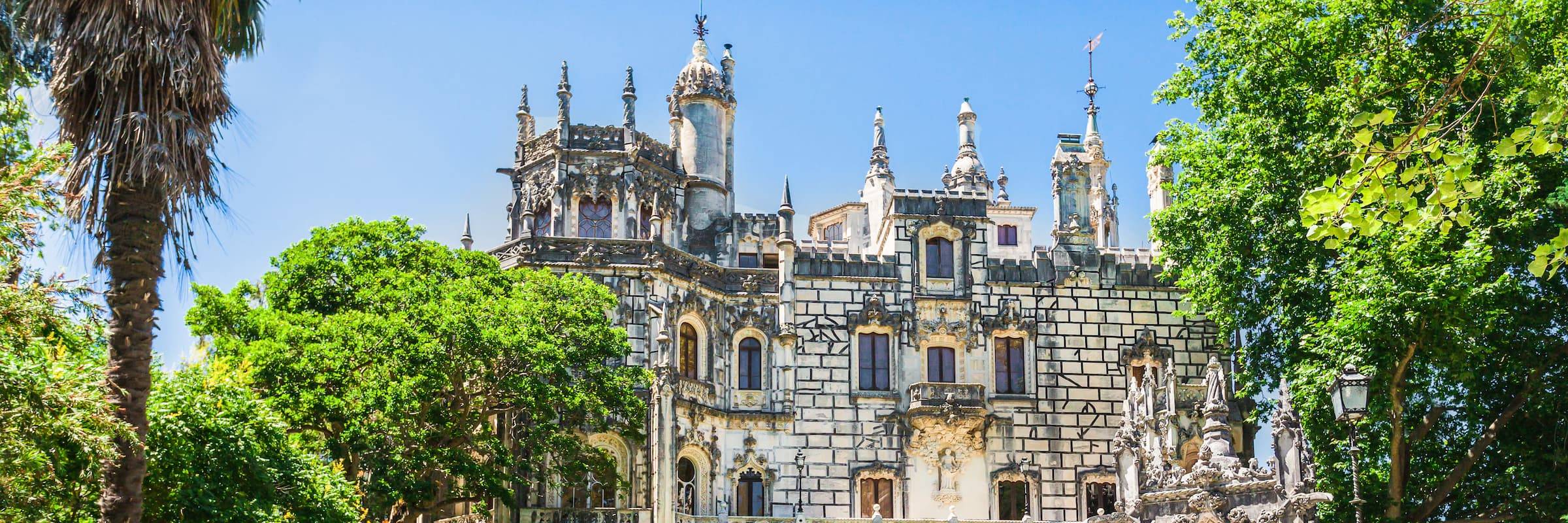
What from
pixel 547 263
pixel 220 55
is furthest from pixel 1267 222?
pixel 220 55

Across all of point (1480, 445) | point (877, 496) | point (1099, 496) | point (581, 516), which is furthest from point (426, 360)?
point (1480, 445)

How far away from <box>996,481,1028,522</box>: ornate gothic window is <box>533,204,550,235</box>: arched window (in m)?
13.3

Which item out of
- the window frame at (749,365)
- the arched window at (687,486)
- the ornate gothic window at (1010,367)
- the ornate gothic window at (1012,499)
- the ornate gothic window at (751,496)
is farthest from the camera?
the ornate gothic window at (1010,367)

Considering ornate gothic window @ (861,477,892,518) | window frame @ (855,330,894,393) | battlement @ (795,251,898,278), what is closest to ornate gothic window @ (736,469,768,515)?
ornate gothic window @ (861,477,892,518)

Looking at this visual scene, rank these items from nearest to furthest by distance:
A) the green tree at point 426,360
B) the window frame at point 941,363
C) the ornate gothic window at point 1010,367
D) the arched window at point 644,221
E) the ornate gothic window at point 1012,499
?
the green tree at point 426,360 → the ornate gothic window at point 1012,499 → the arched window at point 644,221 → the ornate gothic window at point 1010,367 → the window frame at point 941,363

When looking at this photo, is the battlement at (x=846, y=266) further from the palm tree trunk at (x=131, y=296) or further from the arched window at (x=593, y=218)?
the palm tree trunk at (x=131, y=296)

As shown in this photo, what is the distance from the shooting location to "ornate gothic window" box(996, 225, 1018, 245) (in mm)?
61094

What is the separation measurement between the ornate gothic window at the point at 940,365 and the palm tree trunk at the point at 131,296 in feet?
88.8

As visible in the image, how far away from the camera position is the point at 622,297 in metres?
38.2

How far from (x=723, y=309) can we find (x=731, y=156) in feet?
21.6

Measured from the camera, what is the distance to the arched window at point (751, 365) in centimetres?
3969

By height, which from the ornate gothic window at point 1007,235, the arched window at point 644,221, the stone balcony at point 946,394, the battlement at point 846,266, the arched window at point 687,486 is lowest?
the arched window at point 687,486

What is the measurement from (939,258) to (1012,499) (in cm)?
652

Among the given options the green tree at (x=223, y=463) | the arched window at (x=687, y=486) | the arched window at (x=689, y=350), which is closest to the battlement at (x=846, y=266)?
the arched window at (x=689, y=350)
